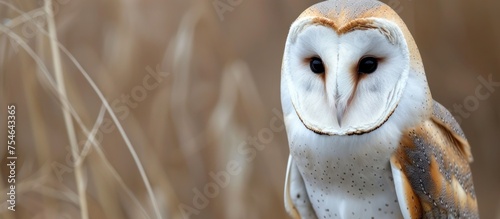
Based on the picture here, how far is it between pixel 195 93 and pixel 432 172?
34.9 inches

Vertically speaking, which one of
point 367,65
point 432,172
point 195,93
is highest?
point 195,93

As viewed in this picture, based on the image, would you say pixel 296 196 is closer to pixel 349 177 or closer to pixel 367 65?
pixel 349 177

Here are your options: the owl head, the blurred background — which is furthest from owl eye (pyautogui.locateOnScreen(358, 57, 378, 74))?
the blurred background

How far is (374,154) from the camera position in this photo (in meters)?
0.98

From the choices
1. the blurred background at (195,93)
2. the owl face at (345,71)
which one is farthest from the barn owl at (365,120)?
the blurred background at (195,93)

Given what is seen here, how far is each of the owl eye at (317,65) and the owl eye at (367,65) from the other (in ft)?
0.16

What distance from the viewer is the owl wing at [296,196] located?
3.72ft

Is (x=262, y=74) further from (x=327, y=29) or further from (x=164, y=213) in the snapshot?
(x=327, y=29)

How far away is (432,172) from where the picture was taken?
104cm

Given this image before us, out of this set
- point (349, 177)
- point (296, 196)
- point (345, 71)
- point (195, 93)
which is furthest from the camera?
point (195, 93)

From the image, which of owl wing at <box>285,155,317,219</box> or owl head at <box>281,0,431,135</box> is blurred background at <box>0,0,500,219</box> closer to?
owl wing at <box>285,155,317,219</box>

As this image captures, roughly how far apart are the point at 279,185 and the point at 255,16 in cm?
45

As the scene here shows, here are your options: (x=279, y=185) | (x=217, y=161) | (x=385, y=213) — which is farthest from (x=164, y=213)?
(x=385, y=213)

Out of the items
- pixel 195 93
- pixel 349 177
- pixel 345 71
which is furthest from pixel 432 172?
pixel 195 93
